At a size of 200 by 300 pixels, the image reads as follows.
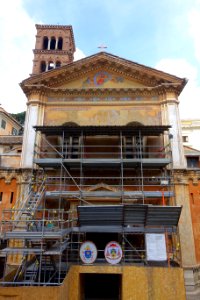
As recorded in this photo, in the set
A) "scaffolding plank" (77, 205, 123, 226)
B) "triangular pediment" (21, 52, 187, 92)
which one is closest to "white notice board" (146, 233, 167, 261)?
"scaffolding plank" (77, 205, 123, 226)

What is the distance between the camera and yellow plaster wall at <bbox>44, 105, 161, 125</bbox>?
71.5 ft

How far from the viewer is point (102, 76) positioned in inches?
927

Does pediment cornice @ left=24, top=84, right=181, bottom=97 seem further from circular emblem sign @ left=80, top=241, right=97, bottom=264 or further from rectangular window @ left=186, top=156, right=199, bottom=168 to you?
A: circular emblem sign @ left=80, top=241, right=97, bottom=264

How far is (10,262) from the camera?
18.1 metres

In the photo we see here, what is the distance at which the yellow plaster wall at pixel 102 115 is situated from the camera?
2180 centimetres

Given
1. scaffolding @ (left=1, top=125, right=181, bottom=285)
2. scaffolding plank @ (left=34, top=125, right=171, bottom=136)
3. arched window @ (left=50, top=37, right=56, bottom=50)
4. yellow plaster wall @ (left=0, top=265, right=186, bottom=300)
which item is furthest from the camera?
arched window @ (left=50, top=37, right=56, bottom=50)

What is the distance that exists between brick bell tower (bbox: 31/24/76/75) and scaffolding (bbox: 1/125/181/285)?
36048 mm

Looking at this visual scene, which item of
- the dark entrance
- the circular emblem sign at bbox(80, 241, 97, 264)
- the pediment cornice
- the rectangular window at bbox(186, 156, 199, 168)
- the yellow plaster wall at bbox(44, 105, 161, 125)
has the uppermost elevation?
the pediment cornice

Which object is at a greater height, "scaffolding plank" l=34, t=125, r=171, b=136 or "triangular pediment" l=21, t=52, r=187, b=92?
"triangular pediment" l=21, t=52, r=187, b=92

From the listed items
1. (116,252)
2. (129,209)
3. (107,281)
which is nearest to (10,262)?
(107,281)

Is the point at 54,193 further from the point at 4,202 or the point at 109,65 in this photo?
the point at 109,65

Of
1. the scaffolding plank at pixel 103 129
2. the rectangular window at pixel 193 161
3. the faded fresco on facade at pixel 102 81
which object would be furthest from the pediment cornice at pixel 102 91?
the rectangular window at pixel 193 161

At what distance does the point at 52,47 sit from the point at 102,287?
48.4 metres

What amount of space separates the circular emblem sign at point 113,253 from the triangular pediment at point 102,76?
12.8 meters
